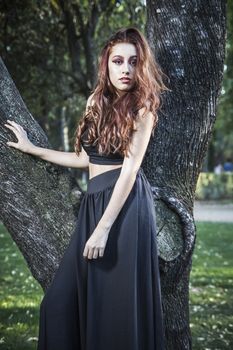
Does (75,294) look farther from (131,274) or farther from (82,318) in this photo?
(131,274)

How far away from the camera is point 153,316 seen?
9.71ft

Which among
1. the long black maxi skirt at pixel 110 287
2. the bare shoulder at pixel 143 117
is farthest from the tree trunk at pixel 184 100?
the bare shoulder at pixel 143 117

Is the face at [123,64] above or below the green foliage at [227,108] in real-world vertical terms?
below

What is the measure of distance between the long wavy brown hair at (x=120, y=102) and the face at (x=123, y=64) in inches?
1.0

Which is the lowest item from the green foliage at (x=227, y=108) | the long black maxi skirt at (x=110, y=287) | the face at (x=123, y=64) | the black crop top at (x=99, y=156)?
the long black maxi skirt at (x=110, y=287)

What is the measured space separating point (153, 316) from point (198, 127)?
1.27 metres

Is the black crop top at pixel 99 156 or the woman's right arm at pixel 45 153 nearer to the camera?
the black crop top at pixel 99 156

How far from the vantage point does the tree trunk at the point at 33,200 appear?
123 inches

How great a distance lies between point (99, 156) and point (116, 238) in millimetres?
477

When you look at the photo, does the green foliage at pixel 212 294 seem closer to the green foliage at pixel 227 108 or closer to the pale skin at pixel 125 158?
the green foliage at pixel 227 108

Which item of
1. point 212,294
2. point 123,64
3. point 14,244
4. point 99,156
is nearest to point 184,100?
point 123,64

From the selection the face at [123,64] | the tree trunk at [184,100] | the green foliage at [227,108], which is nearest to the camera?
the face at [123,64]

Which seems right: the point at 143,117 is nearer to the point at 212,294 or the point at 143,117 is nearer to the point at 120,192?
the point at 120,192

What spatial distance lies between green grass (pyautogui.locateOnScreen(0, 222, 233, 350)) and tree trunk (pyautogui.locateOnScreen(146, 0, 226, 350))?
63.0 inches
